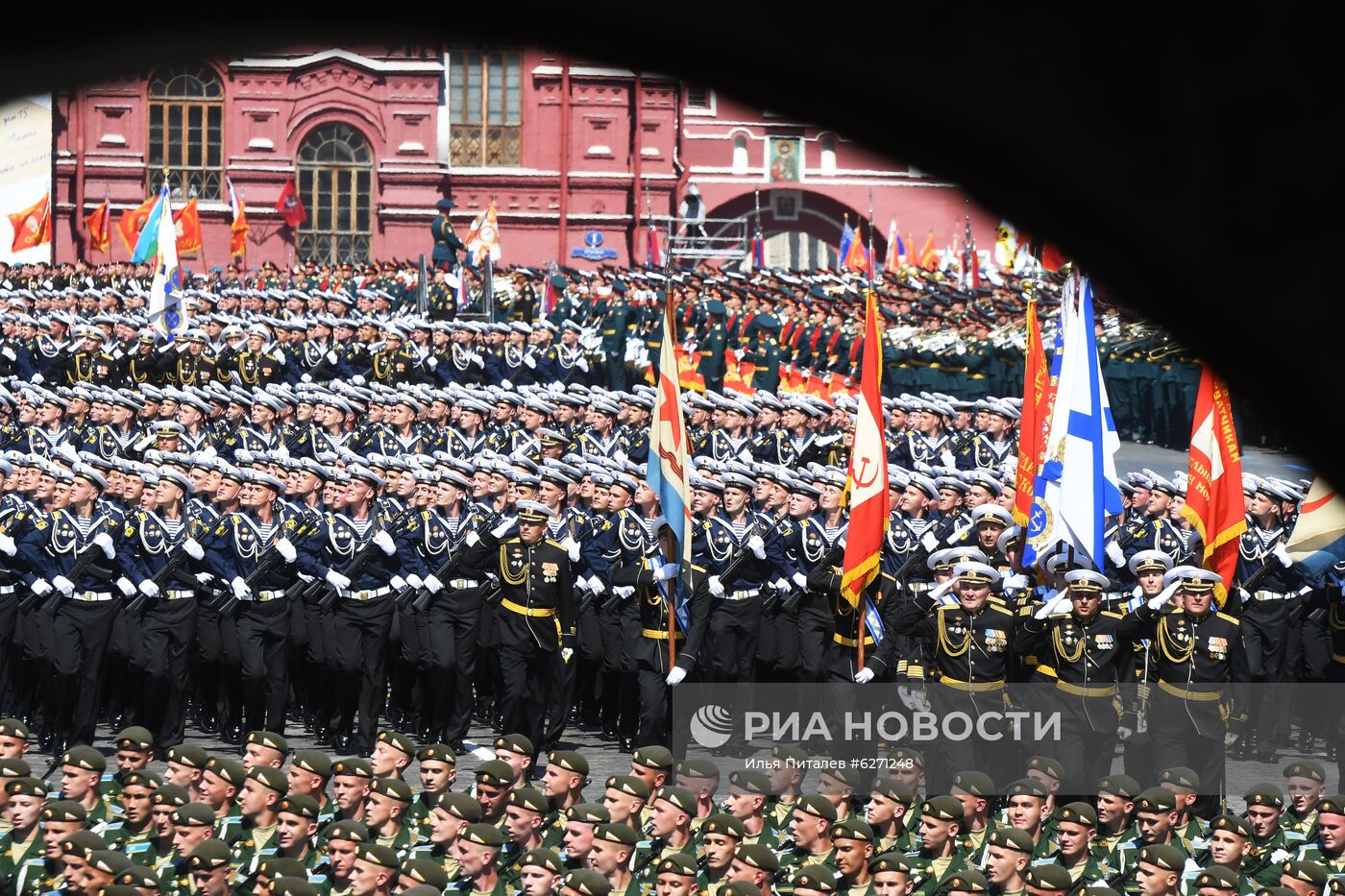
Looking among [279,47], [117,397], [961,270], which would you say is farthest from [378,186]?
[279,47]

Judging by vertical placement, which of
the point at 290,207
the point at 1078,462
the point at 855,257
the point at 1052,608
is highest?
the point at 290,207


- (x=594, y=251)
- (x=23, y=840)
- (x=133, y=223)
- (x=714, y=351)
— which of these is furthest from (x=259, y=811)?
(x=594, y=251)

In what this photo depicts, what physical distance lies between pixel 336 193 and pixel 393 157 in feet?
4.52

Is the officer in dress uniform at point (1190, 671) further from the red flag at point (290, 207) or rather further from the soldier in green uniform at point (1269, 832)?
the red flag at point (290, 207)

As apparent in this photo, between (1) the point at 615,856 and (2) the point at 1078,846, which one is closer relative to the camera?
(1) the point at 615,856

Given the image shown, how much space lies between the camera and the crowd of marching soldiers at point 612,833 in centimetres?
847

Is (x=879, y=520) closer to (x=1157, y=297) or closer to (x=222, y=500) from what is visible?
(x=222, y=500)

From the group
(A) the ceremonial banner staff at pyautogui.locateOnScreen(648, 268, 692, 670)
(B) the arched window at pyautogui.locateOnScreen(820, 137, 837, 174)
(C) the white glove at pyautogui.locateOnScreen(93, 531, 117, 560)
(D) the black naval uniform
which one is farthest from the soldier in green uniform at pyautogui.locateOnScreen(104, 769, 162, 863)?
(B) the arched window at pyautogui.locateOnScreen(820, 137, 837, 174)

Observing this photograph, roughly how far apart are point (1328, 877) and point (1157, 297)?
8.03 m

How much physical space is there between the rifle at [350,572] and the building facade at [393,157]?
2994cm

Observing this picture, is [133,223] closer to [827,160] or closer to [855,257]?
[855,257]

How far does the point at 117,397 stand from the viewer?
19.4 metres

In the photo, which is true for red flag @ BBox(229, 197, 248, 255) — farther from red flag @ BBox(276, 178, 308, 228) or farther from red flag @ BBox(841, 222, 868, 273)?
red flag @ BBox(841, 222, 868, 273)

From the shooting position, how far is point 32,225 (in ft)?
125
